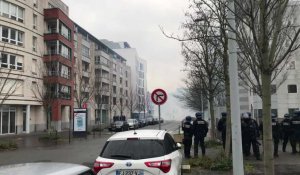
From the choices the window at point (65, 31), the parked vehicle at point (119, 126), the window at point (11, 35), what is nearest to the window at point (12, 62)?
the window at point (11, 35)

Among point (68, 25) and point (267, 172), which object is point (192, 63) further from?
point (68, 25)

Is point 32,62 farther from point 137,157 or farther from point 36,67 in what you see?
point 137,157

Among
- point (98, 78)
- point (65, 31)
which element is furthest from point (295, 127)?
point (98, 78)

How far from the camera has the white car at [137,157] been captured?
7.21 metres

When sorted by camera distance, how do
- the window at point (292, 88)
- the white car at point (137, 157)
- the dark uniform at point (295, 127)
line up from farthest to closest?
the window at point (292, 88), the dark uniform at point (295, 127), the white car at point (137, 157)

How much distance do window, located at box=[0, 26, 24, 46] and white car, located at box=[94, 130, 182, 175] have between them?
36224 millimetres

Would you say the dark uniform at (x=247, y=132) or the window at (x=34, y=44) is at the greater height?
the window at (x=34, y=44)

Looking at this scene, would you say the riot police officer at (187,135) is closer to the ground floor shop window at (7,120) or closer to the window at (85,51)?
the ground floor shop window at (7,120)

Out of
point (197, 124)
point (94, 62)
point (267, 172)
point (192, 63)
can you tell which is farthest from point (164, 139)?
point (94, 62)

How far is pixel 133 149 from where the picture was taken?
24.7 ft

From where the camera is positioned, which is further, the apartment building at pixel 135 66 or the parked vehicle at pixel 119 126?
the apartment building at pixel 135 66

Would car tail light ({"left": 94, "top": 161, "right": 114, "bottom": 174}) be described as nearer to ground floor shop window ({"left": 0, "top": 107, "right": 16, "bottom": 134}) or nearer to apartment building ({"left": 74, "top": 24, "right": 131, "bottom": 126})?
ground floor shop window ({"left": 0, "top": 107, "right": 16, "bottom": 134})

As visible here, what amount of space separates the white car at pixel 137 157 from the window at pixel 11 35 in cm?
3622

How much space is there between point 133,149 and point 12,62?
37.8 meters
